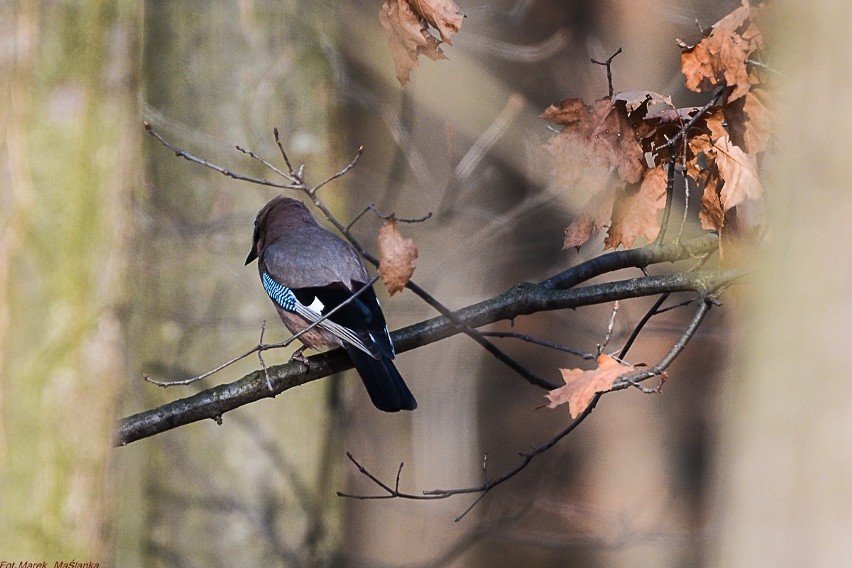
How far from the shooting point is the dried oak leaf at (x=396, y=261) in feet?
8.77

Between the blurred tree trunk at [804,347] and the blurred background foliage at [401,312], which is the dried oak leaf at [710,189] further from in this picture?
the blurred background foliage at [401,312]

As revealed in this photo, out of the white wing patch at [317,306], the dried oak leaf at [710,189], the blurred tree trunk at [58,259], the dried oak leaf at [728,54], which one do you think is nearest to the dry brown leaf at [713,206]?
the dried oak leaf at [710,189]

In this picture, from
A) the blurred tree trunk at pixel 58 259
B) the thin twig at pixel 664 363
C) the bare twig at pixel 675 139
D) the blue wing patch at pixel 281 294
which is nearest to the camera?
the blurred tree trunk at pixel 58 259

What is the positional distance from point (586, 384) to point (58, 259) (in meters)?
1.35

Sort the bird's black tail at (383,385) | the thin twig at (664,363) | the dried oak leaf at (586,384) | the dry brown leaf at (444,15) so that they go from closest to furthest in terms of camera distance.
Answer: the thin twig at (664,363)
the dried oak leaf at (586,384)
the dry brown leaf at (444,15)
the bird's black tail at (383,385)

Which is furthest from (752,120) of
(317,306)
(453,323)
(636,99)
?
(317,306)

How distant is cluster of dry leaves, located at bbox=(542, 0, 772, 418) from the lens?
268 centimetres

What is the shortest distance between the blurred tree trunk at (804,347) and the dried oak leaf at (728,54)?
1.18m

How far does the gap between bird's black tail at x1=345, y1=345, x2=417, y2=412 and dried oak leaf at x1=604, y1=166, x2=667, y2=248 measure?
3.27 ft

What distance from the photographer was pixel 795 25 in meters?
1.50

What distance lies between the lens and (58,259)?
7.59ft

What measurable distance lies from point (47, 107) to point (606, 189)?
1591 millimetres

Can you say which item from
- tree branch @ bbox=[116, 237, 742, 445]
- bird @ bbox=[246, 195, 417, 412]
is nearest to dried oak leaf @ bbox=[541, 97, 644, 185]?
tree branch @ bbox=[116, 237, 742, 445]

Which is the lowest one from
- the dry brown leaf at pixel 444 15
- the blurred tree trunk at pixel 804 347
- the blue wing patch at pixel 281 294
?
the blurred tree trunk at pixel 804 347
